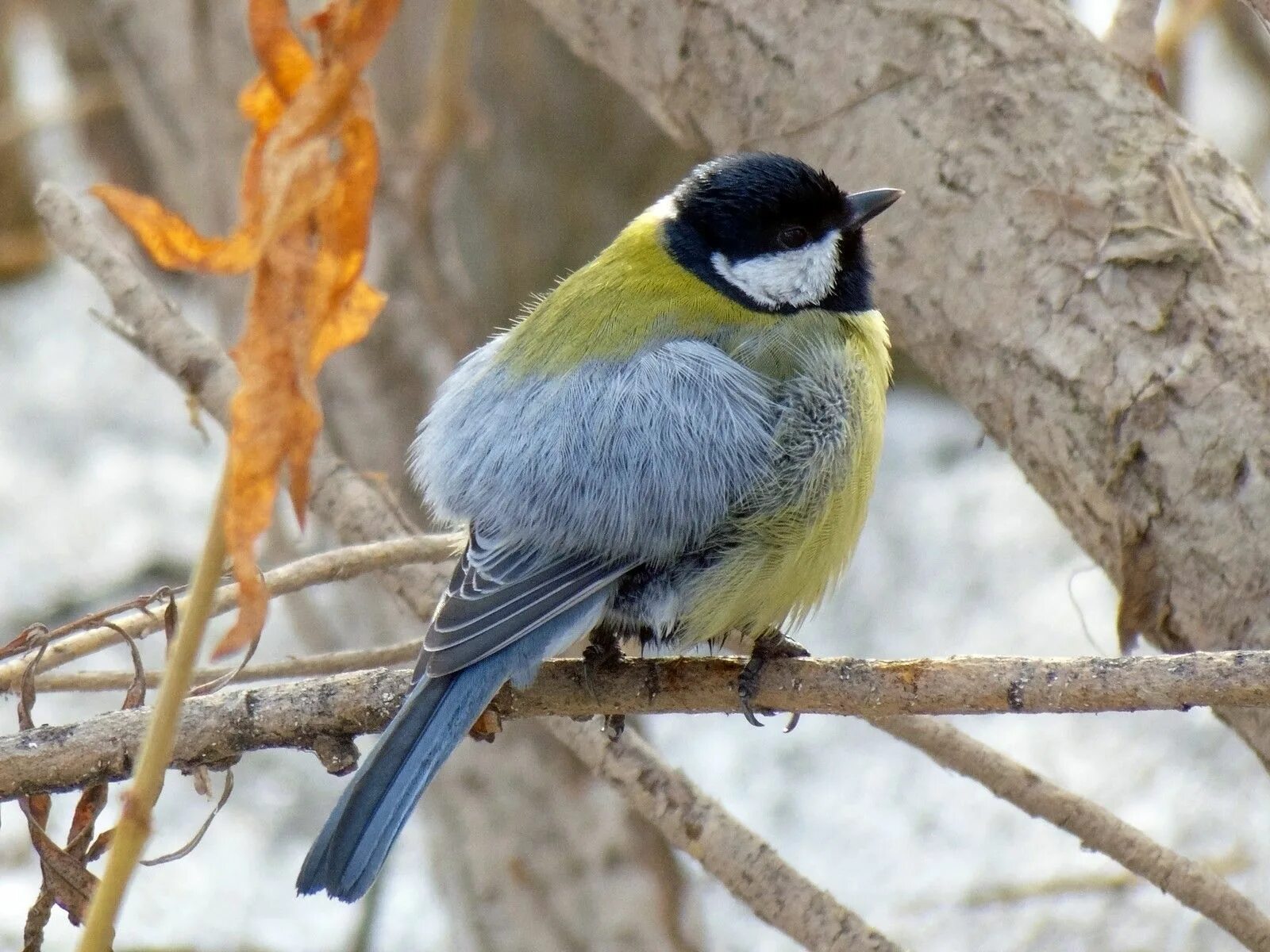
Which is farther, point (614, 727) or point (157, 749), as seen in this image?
point (614, 727)

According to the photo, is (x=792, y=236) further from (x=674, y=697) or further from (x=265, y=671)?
(x=265, y=671)

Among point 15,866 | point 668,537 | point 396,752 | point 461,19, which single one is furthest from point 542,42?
point 396,752

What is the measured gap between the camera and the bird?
1.66 meters

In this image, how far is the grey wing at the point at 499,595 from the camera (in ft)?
5.26

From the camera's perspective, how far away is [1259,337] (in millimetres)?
1668

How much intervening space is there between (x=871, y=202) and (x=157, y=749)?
134 cm

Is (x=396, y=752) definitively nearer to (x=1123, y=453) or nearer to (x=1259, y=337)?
(x=1123, y=453)

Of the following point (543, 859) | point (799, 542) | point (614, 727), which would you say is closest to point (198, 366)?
point (614, 727)

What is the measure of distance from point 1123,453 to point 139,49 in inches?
103

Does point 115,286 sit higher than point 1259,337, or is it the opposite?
point 1259,337

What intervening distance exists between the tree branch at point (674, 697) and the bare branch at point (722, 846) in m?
0.23

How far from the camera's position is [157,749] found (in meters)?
0.84

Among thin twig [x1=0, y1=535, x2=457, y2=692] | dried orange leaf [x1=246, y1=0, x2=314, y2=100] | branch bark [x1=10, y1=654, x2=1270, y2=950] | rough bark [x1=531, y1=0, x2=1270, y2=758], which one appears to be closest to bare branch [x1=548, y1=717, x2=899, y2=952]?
branch bark [x1=10, y1=654, x2=1270, y2=950]

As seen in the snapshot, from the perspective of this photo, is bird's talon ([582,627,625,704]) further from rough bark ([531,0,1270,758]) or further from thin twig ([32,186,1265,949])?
rough bark ([531,0,1270,758])
